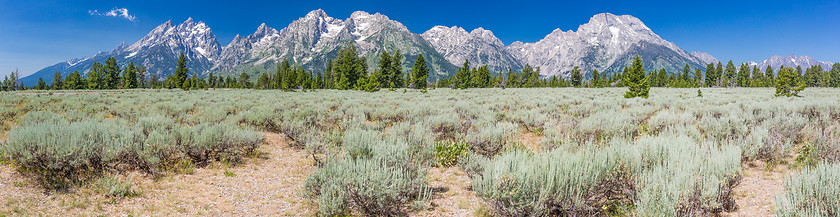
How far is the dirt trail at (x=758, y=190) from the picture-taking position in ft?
11.9

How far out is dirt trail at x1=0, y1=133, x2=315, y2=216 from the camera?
3906mm

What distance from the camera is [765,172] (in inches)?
199

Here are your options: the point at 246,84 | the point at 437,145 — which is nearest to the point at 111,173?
the point at 437,145

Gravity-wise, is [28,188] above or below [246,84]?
below

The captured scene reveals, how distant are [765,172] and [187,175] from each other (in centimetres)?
977

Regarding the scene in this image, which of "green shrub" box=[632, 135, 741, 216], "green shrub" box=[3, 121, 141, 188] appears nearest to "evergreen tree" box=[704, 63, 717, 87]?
"green shrub" box=[632, 135, 741, 216]

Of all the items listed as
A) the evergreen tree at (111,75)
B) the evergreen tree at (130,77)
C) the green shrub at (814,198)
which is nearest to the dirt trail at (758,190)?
the green shrub at (814,198)

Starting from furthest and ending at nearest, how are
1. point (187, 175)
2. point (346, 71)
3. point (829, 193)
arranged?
point (346, 71) → point (187, 175) → point (829, 193)

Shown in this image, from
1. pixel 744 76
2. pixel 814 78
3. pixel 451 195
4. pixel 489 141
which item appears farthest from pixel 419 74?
pixel 814 78

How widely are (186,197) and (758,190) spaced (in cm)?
819

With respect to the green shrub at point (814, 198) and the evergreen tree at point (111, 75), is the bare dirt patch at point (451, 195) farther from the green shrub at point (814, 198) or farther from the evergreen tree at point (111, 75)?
the evergreen tree at point (111, 75)

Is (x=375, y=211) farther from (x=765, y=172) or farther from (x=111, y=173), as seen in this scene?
(x=765, y=172)

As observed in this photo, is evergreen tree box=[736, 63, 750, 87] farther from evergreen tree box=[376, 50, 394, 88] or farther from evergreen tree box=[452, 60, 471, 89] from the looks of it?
evergreen tree box=[376, 50, 394, 88]

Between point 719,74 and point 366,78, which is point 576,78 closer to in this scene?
point 719,74
